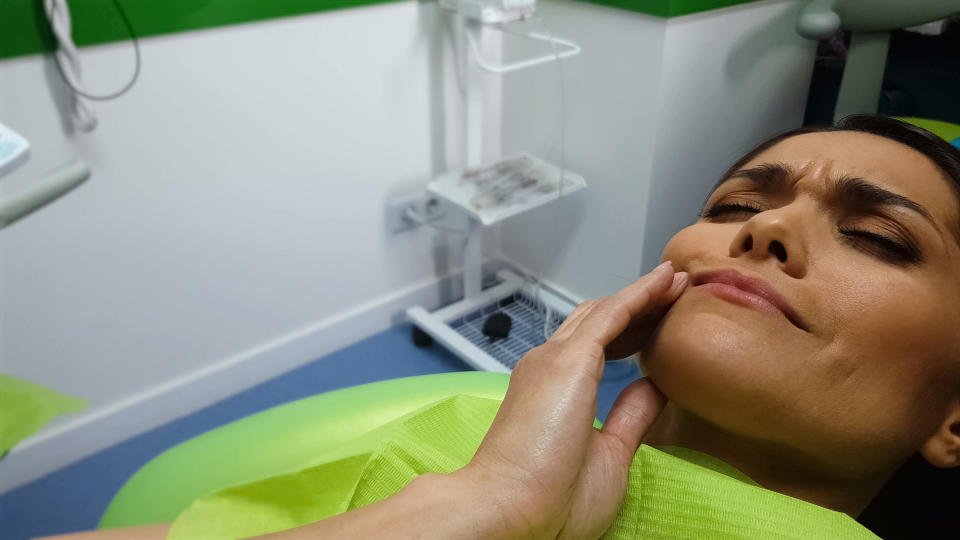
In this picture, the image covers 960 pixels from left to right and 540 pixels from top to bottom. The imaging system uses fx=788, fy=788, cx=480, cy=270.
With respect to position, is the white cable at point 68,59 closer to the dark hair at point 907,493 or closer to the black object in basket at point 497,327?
the black object in basket at point 497,327

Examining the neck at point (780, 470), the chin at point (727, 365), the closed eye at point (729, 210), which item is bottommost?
the neck at point (780, 470)

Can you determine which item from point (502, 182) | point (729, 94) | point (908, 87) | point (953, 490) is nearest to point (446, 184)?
point (502, 182)

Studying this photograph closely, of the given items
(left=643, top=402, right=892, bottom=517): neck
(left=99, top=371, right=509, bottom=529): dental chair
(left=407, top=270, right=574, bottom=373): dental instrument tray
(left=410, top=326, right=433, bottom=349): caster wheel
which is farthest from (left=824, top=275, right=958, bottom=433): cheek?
(left=410, top=326, right=433, bottom=349): caster wheel

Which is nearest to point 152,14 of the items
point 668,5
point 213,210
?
point 213,210

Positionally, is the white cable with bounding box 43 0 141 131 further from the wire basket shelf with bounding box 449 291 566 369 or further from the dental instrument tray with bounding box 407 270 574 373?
the wire basket shelf with bounding box 449 291 566 369

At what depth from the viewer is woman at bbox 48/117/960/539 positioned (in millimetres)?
780

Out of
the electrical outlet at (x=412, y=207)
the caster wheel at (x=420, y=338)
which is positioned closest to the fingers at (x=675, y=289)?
the electrical outlet at (x=412, y=207)

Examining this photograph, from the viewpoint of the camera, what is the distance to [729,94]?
6.78 ft

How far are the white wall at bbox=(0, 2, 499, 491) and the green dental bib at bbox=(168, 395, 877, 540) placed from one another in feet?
3.26

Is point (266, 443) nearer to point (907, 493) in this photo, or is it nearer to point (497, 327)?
point (907, 493)

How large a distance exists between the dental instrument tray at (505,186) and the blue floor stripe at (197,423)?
50 cm

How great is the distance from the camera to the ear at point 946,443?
903 millimetres

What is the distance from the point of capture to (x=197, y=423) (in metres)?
2.05

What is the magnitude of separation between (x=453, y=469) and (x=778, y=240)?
0.45m
